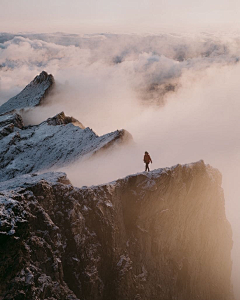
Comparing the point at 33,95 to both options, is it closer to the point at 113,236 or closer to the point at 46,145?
the point at 46,145

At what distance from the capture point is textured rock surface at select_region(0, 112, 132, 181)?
58.2 meters

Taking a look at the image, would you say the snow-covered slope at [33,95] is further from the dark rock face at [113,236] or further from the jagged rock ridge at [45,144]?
the dark rock face at [113,236]

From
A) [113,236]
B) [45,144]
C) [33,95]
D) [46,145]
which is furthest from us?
[33,95]

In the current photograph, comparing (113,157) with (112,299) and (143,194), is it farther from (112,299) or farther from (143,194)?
(112,299)

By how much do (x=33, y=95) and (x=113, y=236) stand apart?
78508mm

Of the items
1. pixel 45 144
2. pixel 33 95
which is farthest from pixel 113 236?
pixel 33 95

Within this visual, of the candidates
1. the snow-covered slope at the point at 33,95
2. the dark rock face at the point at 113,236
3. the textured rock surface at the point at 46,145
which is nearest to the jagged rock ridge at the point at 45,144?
the textured rock surface at the point at 46,145

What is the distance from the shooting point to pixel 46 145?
64.4 metres

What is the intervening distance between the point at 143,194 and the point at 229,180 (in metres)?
88.9

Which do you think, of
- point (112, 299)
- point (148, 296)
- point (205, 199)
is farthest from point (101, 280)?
point (205, 199)

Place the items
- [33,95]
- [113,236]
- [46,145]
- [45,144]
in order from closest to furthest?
[113,236] < [46,145] < [45,144] < [33,95]

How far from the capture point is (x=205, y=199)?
1871 inches

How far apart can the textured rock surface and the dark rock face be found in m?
18.9

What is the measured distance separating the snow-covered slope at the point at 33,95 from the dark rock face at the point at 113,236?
66563 millimetres
